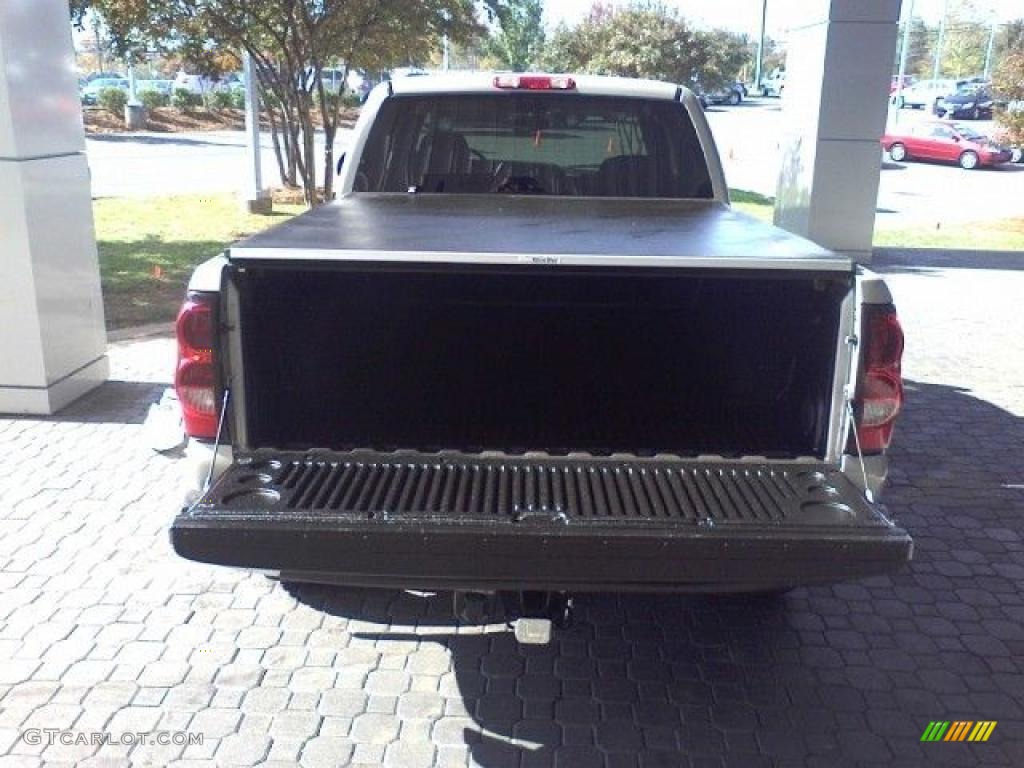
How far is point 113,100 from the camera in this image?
4122 centimetres

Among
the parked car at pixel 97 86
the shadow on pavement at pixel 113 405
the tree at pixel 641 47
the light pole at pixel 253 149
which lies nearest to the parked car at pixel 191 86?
the parked car at pixel 97 86

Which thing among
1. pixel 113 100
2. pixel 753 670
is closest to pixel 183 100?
pixel 113 100

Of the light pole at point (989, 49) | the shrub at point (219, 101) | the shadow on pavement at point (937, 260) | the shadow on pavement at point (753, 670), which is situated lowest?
the shadow on pavement at point (937, 260)

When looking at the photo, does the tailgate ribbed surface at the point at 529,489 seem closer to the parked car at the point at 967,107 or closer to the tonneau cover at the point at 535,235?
the tonneau cover at the point at 535,235

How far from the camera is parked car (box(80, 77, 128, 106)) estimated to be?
144ft

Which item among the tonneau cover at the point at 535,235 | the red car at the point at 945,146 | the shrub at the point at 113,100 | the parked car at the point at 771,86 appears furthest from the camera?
the parked car at the point at 771,86

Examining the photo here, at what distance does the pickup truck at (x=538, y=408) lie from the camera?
2820 millimetres

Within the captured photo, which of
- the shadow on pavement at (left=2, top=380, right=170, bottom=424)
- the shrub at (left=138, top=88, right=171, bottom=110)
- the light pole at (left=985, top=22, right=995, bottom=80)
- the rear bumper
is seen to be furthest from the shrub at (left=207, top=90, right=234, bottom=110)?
the rear bumper

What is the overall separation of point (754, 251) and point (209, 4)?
41.0 ft

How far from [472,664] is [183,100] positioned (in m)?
46.4

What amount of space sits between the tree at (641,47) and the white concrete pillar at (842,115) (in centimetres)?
2363

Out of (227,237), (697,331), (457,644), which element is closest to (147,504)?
(457,644)

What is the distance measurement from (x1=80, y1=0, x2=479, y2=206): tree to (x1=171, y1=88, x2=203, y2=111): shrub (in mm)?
31442

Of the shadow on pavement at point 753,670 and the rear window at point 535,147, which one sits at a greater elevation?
the rear window at point 535,147
